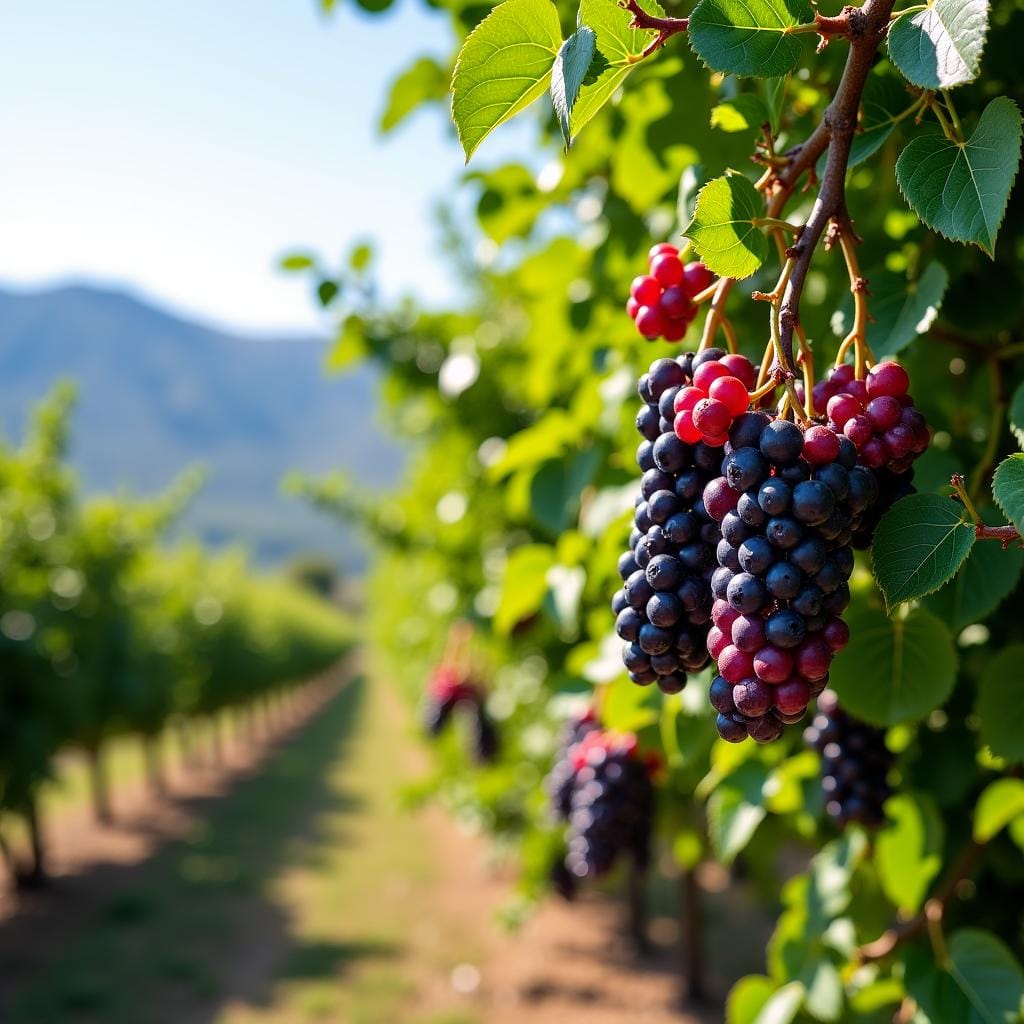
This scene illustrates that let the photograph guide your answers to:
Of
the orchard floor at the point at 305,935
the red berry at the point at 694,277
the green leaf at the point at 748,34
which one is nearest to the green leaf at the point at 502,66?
the green leaf at the point at 748,34

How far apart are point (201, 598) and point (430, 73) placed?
78.8 feet

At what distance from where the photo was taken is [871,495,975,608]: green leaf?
3.01ft

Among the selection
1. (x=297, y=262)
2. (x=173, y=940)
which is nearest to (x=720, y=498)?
(x=297, y=262)

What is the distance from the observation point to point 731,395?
894 mm

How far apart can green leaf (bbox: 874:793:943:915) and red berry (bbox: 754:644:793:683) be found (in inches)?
48.3

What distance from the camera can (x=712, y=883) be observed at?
1012 centimetres

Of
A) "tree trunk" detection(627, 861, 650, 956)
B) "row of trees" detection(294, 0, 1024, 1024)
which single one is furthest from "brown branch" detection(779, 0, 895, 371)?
"tree trunk" detection(627, 861, 650, 956)

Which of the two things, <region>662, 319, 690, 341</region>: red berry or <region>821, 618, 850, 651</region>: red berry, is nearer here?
<region>821, 618, 850, 651</region>: red berry

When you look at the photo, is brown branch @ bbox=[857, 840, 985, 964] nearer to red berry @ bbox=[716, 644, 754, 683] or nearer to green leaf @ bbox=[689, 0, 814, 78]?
red berry @ bbox=[716, 644, 754, 683]

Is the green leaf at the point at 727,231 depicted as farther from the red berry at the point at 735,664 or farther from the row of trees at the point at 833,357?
the red berry at the point at 735,664

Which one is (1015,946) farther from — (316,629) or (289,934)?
(316,629)

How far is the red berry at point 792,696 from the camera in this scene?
2.72ft

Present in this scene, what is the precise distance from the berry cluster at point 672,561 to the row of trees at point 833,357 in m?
0.21

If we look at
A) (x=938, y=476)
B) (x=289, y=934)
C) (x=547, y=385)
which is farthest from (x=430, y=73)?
(x=289, y=934)
